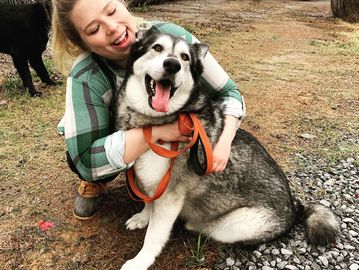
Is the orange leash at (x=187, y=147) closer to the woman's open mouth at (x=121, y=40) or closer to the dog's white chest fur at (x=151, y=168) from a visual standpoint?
the dog's white chest fur at (x=151, y=168)

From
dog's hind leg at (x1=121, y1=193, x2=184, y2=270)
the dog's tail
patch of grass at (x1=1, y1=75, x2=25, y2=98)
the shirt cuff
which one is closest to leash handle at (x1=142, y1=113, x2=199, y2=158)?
the shirt cuff

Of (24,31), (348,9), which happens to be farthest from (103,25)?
(348,9)

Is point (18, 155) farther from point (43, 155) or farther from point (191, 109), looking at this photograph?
point (191, 109)

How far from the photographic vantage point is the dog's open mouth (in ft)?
6.96

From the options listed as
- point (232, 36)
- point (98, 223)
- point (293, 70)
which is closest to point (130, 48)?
point (98, 223)

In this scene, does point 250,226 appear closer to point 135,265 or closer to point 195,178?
point 195,178

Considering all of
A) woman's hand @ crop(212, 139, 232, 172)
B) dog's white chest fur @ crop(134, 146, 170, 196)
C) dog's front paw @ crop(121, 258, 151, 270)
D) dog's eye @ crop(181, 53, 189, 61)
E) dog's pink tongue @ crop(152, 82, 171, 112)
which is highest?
dog's eye @ crop(181, 53, 189, 61)

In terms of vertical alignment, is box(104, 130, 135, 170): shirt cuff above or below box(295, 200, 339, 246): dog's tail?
above

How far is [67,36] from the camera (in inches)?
97.7

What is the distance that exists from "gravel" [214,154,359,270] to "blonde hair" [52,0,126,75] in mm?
1697

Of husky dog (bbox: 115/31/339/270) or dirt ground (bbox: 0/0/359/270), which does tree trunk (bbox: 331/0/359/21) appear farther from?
husky dog (bbox: 115/31/339/270)

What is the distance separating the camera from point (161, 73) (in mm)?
2049

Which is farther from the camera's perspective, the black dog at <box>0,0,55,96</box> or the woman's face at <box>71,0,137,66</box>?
the black dog at <box>0,0,55,96</box>

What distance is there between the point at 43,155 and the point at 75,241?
127cm
